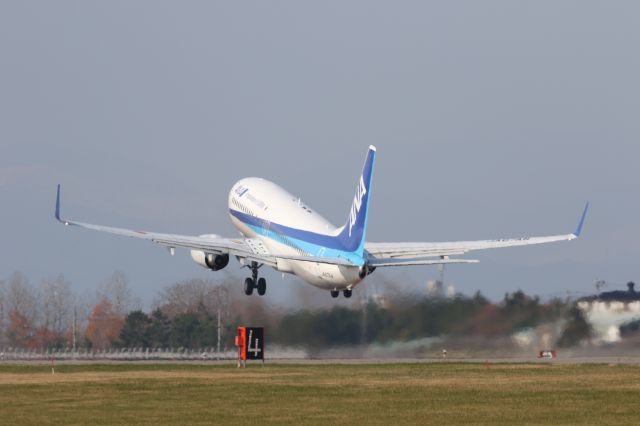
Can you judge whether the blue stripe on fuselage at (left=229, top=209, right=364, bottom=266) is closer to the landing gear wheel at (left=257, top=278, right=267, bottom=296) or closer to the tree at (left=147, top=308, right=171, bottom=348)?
the landing gear wheel at (left=257, top=278, right=267, bottom=296)

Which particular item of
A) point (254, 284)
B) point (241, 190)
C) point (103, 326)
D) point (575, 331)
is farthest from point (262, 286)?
point (575, 331)

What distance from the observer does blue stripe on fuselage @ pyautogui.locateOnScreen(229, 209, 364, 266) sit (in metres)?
76.9

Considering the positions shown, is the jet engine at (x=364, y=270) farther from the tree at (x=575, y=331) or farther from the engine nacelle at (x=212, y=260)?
the engine nacelle at (x=212, y=260)

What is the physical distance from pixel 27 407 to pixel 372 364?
28060 mm

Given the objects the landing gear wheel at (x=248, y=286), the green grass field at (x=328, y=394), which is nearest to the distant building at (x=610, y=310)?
the green grass field at (x=328, y=394)

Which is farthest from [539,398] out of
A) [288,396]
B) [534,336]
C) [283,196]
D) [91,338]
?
[91,338]

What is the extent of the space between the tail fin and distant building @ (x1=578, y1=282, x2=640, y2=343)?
44.8 feet

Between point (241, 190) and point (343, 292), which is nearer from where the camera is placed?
point (343, 292)

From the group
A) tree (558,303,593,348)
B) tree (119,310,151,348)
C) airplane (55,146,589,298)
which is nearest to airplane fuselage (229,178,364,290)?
airplane (55,146,589,298)

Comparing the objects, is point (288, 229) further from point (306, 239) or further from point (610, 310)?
point (610, 310)

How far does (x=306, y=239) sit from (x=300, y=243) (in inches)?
32.1

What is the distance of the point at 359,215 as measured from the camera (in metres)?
75.9

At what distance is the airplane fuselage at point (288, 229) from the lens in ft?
257

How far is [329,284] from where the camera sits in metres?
78.9
